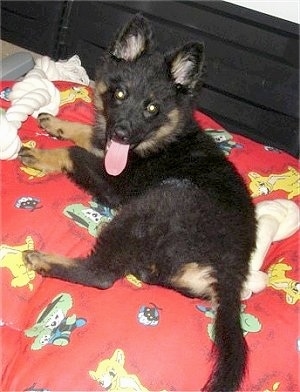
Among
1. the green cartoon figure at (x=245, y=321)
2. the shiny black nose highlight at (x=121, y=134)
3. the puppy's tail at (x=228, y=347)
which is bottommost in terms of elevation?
the green cartoon figure at (x=245, y=321)

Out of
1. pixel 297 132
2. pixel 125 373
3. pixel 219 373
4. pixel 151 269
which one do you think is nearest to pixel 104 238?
pixel 151 269

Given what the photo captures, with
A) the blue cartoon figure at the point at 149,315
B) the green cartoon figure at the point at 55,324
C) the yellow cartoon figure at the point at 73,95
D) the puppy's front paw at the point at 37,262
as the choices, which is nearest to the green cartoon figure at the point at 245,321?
the blue cartoon figure at the point at 149,315

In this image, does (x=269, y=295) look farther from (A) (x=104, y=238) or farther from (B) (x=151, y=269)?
(A) (x=104, y=238)

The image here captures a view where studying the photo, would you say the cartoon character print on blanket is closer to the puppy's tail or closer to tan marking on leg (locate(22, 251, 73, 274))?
the puppy's tail

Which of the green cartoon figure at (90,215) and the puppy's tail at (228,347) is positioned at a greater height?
the puppy's tail at (228,347)

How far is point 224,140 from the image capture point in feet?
11.2

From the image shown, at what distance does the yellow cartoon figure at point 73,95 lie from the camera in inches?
132

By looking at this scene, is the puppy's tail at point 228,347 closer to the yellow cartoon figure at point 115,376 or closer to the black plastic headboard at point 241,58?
the yellow cartoon figure at point 115,376

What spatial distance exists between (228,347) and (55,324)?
0.66m

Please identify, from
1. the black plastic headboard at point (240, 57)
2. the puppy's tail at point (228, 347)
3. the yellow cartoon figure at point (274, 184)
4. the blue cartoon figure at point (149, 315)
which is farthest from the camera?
the black plastic headboard at point (240, 57)

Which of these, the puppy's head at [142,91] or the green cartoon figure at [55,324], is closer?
the green cartoon figure at [55,324]

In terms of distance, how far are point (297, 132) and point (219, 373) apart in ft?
7.30

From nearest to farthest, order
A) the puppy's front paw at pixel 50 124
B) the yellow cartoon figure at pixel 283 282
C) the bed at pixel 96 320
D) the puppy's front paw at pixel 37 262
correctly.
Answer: the bed at pixel 96 320 < the puppy's front paw at pixel 37 262 < the yellow cartoon figure at pixel 283 282 < the puppy's front paw at pixel 50 124

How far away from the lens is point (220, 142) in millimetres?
3396
